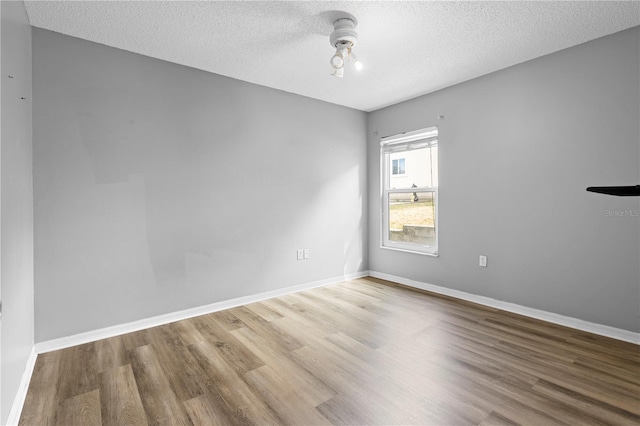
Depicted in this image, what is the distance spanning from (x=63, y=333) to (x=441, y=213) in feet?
12.7

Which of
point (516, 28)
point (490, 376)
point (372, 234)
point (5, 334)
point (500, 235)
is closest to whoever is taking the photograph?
point (5, 334)

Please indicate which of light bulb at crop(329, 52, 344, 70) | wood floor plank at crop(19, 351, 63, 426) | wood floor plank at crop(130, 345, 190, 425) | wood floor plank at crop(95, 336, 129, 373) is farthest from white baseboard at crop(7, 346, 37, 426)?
light bulb at crop(329, 52, 344, 70)

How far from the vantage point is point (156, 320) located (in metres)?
2.90

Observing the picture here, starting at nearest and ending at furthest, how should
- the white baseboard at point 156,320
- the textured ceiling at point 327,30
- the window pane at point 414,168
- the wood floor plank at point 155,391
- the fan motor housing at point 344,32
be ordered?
the wood floor plank at point 155,391 < the textured ceiling at point 327,30 < the fan motor housing at point 344,32 < the white baseboard at point 156,320 < the window pane at point 414,168

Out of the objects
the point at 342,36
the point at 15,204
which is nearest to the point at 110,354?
the point at 15,204

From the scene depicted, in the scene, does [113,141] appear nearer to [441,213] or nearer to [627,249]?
[441,213]

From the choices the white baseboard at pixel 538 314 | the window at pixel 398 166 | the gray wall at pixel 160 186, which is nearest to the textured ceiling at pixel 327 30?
the gray wall at pixel 160 186

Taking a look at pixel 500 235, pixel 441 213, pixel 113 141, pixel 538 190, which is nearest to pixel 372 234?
pixel 441 213

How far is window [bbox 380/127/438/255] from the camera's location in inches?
156

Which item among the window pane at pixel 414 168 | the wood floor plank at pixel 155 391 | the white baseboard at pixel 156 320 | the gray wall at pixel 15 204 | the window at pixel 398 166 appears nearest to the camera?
the gray wall at pixel 15 204

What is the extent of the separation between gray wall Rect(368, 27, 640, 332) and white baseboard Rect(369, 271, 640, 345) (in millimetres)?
53

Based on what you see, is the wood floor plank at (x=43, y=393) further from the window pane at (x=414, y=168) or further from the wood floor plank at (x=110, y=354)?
the window pane at (x=414, y=168)

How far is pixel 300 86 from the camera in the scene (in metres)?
3.65

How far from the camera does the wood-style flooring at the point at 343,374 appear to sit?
5.49 ft
